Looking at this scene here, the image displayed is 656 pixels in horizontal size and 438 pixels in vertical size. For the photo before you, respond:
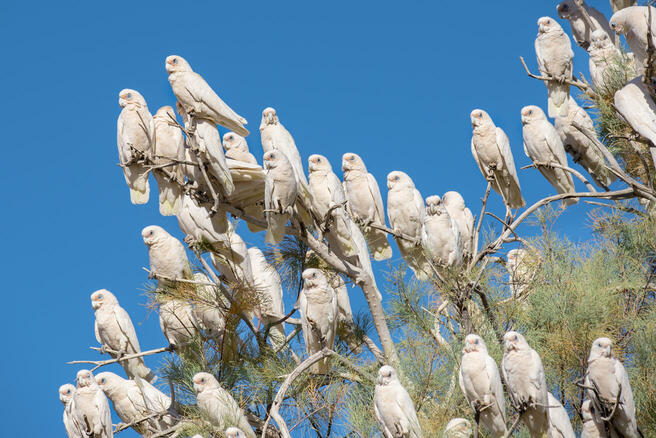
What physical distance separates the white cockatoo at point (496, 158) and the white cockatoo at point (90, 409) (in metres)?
3.36

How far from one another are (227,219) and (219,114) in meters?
0.67

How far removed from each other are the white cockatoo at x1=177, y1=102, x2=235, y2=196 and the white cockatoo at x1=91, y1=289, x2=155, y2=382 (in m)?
2.30

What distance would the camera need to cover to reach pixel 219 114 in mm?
5566

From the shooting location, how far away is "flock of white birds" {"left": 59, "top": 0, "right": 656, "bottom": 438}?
16.3 feet

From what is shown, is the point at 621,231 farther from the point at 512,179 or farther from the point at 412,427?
the point at 412,427

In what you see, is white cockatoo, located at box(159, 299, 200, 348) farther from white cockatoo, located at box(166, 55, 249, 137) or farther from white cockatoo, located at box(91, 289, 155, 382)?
white cockatoo, located at box(166, 55, 249, 137)

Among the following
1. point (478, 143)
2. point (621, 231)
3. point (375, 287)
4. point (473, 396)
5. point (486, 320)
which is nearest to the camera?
point (473, 396)

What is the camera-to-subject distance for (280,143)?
251 inches

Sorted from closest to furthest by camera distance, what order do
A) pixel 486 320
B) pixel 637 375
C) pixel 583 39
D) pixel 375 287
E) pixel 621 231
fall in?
pixel 637 375
pixel 486 320
pixel 375 287
pixel 621 231
pixel 583 39

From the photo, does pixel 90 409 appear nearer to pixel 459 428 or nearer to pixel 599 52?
pixel 459 428

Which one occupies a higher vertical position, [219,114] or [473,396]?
[219,114]

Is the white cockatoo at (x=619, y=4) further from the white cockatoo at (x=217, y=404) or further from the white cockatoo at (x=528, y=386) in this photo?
the white cockatoo at (x=217, y=404)

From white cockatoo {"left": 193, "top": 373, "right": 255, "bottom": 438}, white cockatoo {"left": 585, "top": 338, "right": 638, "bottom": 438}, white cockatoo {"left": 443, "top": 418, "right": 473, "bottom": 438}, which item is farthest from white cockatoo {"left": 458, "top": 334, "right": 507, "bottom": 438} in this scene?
white cockatoo {"left": 193, "top": 373, "right": 255, "bottom": 438}

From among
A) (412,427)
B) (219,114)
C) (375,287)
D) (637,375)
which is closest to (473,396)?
(412,427)
